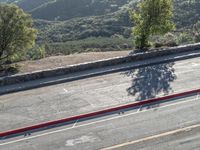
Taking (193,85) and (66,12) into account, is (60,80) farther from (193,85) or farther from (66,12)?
(66,12)

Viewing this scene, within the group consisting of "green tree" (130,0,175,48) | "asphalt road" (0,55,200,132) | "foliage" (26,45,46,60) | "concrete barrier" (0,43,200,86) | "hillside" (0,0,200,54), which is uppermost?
"green tree" (130,0,175,48)

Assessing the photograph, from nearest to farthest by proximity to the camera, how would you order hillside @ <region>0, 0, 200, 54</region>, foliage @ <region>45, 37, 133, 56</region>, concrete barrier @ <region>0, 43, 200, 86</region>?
1. concrete barrier @ <region>0, 43, 200, 86</region>
2. foliage @ <region>45, 37, 133, 56</region>
3. hillside @ <region>0, 0, 200, 54</region>

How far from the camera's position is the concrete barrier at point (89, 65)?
24.8 meters

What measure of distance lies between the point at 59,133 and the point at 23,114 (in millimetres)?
3100

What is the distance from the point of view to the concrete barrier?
24781mm

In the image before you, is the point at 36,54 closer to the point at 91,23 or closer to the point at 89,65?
the point at 89,65

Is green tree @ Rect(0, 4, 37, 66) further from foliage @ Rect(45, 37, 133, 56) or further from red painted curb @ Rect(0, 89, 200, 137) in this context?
red painted curb @ Rect(0, 89, 200, 137)

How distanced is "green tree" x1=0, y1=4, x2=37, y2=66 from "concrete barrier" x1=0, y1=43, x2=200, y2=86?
172 inches

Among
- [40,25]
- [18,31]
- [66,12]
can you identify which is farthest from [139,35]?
[66,12]

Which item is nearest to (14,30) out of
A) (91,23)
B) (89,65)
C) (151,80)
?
(89,65)

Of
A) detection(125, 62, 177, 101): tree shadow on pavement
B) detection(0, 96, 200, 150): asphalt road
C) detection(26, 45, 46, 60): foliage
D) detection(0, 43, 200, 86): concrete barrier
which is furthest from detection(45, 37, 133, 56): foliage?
detection(0, 96, 200, 150): asphalt road

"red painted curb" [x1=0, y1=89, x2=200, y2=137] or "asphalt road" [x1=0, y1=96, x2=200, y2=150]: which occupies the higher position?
"red painted curb" [x1=0, y1=89, x2=200, y2=137]

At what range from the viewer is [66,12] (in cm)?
15612

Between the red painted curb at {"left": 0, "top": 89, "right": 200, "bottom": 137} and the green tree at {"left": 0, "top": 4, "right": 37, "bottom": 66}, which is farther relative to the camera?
the green tree at {"left": 0, "top": 4, "right": 37, "bottom": 66}
